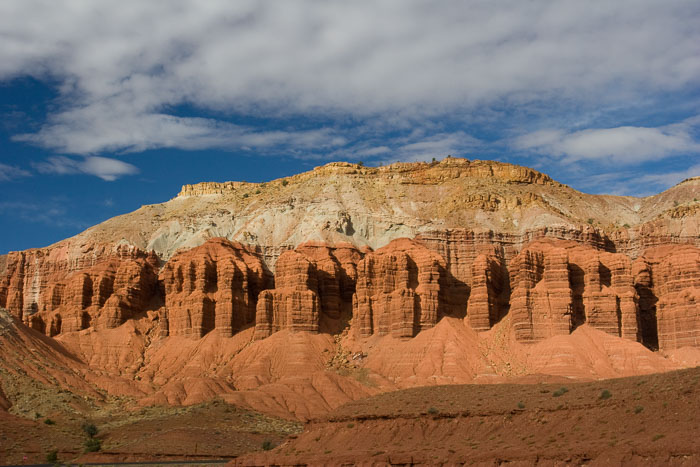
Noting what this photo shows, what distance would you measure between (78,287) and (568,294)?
55.6 metres

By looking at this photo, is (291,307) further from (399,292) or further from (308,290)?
(399,292)

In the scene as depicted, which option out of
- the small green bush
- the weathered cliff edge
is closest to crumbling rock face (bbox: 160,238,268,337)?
the weathered cliff edge

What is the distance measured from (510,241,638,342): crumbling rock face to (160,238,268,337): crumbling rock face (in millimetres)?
28949

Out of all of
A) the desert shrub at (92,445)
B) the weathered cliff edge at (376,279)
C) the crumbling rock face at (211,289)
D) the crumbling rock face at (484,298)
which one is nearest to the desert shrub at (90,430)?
the desert shrub at (92,445)

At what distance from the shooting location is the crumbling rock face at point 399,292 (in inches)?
3792

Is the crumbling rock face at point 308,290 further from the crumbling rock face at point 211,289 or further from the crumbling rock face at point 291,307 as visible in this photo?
the crumbling rock face at point 211,289

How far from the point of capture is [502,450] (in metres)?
45.3

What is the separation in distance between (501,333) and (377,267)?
15.0m

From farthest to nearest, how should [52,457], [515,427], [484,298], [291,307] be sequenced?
[291,307] < [484,298] < [52,457] < [515,427]

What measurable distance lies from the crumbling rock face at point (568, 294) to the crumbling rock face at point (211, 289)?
2895cm

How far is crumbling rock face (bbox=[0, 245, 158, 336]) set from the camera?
109m

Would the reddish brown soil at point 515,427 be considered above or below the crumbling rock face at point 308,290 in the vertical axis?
below

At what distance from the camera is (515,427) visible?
161ft

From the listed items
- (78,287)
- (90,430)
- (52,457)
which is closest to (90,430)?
(90,430)
